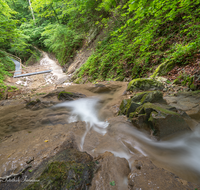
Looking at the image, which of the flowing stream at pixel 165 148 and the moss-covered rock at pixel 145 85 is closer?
the flowing stream at pixel 165 148

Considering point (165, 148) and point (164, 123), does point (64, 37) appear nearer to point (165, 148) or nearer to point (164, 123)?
point (164, 123)

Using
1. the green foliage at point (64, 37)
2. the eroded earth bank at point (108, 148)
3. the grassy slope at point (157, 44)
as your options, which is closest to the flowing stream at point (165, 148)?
the eroded earth bank at point (108, 148)

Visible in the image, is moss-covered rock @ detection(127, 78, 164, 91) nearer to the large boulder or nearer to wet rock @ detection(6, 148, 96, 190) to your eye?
the large boulder

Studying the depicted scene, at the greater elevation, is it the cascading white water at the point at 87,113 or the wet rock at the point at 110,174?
the wet rock at the point at 110,174

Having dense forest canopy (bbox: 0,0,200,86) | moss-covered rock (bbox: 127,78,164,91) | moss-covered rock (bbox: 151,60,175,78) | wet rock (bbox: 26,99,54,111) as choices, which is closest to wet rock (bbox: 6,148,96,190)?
dense forest canopy (bbox: 0,0,200,86)

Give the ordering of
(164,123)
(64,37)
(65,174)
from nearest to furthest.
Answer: (65,174) < (164,123) < (64,37)

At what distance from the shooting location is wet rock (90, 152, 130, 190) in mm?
1427

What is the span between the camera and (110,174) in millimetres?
1562

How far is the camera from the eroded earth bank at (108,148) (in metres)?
1.42

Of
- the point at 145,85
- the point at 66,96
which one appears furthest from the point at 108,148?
the point at 66,96

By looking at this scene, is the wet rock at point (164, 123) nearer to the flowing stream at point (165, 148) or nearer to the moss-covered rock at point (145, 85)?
the flowing stream at point (165, 148)

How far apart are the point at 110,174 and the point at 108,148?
0.75 meters

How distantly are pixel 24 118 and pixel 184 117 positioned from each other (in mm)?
4876

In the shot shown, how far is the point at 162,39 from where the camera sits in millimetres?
6152
